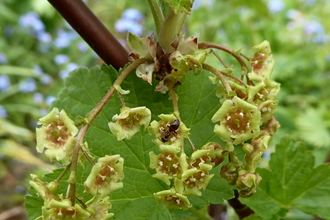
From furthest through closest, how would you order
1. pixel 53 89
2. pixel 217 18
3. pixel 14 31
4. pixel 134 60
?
pixel 14 31 < pixel 53 89 < pixel 217 18 < pixel 134 60

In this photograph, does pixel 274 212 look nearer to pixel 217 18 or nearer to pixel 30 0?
pixel 217 18

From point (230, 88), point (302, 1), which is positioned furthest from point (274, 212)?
point (302, 1)

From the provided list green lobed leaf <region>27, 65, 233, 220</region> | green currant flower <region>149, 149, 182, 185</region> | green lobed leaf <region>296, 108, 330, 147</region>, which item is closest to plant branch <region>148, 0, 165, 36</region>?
green lobed leaf <region>27, 65, 233, 220</region>

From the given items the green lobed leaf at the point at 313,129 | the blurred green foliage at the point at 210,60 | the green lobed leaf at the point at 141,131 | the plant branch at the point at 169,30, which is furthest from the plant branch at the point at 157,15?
the green lobed leaf at the point at 313,129

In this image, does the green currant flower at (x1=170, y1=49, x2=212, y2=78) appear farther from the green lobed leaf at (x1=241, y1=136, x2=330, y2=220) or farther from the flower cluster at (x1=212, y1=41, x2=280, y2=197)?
the green lobed leaf at (x1=241, y1=136, x2=330, y2=220)

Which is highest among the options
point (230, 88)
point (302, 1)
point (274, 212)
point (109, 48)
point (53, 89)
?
point (53, 89)

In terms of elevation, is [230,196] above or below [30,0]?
below
